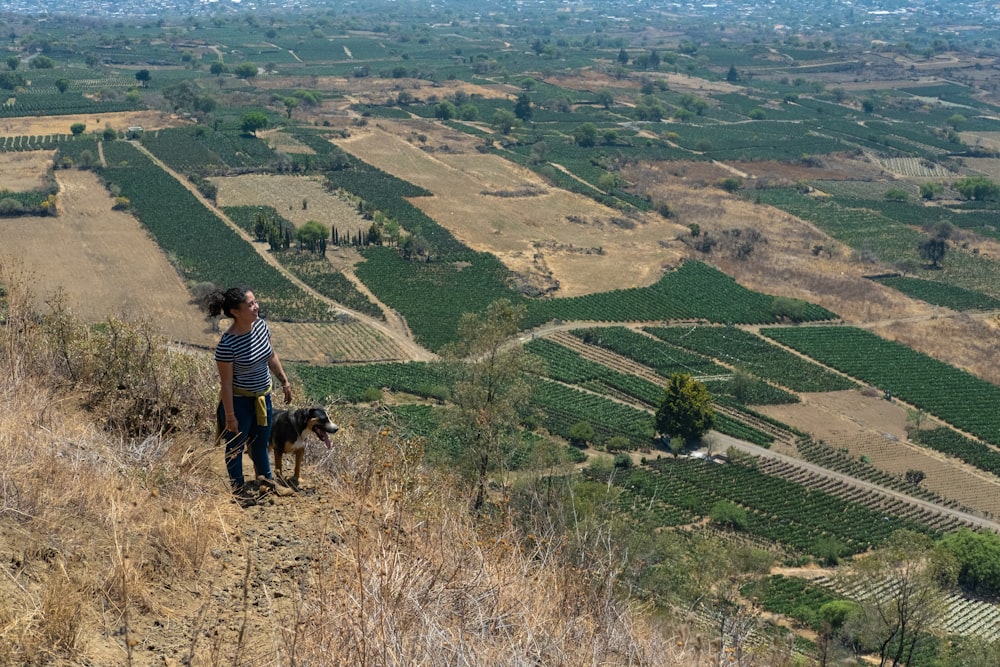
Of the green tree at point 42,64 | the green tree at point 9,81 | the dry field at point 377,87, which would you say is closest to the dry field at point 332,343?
the dry field at point 377,87

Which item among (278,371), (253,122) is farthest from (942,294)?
(253,122)

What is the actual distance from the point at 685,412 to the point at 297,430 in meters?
34.0

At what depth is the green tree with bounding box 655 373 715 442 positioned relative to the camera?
1633 inches

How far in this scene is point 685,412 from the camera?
41.5 metres

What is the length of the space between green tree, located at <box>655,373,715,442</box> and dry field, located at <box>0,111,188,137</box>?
→ 73052 millimetres

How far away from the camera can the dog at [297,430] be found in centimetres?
898

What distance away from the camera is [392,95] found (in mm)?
126875

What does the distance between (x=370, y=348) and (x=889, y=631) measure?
31672 millimetres

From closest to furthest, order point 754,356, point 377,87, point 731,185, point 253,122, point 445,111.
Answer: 1. point 754,356
2. point 731,185
3. point 253,122
4. point 445,111
5. point 377,87

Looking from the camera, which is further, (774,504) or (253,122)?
(253,122)

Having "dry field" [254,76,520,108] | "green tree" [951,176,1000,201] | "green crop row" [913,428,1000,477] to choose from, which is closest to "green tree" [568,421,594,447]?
"green crop row" [913,428,1000,477]

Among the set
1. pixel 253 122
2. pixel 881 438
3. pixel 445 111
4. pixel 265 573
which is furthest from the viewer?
pixel 445 111

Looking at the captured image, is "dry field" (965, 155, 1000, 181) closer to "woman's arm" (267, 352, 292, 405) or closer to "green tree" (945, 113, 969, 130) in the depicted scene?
"green tree" (945, 113, 969, 130)

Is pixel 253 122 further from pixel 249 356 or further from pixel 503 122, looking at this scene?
pixel 249 356
